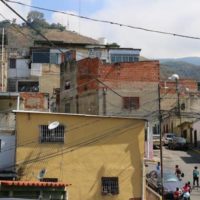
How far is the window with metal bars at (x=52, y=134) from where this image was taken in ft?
86.7

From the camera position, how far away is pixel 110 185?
26.2 metres

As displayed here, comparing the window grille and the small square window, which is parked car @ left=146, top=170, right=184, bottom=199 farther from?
the small square window

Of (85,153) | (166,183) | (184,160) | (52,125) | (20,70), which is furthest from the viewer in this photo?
(20,70)

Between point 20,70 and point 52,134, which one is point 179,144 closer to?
point 52,134

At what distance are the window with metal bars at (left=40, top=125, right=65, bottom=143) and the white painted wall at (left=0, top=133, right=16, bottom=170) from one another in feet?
5.11

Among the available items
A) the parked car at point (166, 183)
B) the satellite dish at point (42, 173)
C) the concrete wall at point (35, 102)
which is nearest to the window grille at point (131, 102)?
the concrete wall at point (35, 102)

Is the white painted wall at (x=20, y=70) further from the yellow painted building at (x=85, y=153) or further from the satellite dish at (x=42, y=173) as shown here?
the satellite dish at (x=42, y=173)

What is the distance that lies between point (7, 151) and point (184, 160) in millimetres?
18943

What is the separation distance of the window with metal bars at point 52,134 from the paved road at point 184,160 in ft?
28.0

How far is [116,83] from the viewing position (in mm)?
46219

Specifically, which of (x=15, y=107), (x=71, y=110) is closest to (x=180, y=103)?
(x=71, y=110)

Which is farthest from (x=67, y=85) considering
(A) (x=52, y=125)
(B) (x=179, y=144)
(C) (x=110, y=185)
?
(C) (x=110, y=185)

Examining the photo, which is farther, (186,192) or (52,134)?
(52,134)

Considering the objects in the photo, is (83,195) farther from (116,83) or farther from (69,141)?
(116,83)
